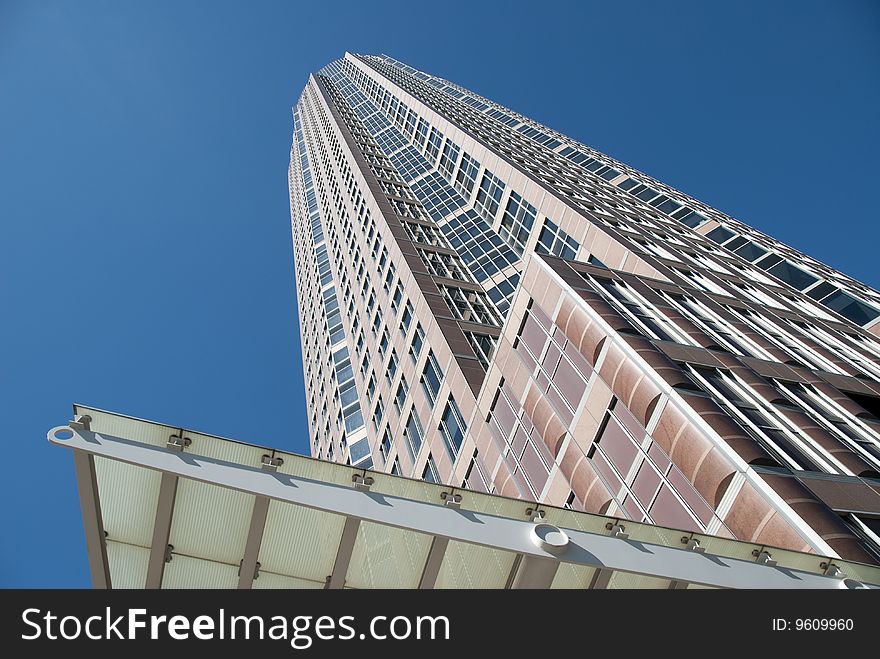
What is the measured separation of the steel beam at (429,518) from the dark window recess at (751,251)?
40339 millimetres

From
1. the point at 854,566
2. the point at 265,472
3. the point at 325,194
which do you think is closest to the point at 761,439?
the point at 854,566

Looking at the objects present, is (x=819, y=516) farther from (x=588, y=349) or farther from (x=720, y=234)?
(x=720, y=234)

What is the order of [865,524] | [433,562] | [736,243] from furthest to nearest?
1. [736,243]
2. [865,524]
3. [433,562]

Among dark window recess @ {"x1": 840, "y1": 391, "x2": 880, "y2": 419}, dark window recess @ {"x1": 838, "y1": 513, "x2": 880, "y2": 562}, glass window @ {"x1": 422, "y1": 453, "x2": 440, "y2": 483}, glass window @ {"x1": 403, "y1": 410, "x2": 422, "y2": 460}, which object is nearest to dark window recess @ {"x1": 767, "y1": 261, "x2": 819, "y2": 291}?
dark window recess @ {"x1": 840, "y1": 391, "x2": 880, "y2": 419}

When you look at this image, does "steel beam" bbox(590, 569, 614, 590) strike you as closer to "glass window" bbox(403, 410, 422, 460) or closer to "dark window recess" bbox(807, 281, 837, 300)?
"glass window" bbox(403, 410, 422, 460)

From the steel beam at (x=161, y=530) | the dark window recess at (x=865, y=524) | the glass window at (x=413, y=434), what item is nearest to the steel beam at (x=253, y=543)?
the steel beam at (x=161, y=530)

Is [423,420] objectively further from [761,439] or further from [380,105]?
[380,105]

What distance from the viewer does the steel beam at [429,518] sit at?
8.48 metres

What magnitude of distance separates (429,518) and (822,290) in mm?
39505

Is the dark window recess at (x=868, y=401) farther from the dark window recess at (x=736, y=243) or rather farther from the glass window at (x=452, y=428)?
the dark window recess at (x=736, y=243)

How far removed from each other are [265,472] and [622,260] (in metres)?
26.9

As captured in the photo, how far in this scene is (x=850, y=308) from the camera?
121 ft

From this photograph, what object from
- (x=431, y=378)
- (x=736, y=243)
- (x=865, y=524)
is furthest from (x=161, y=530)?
(x=736, y=243)
